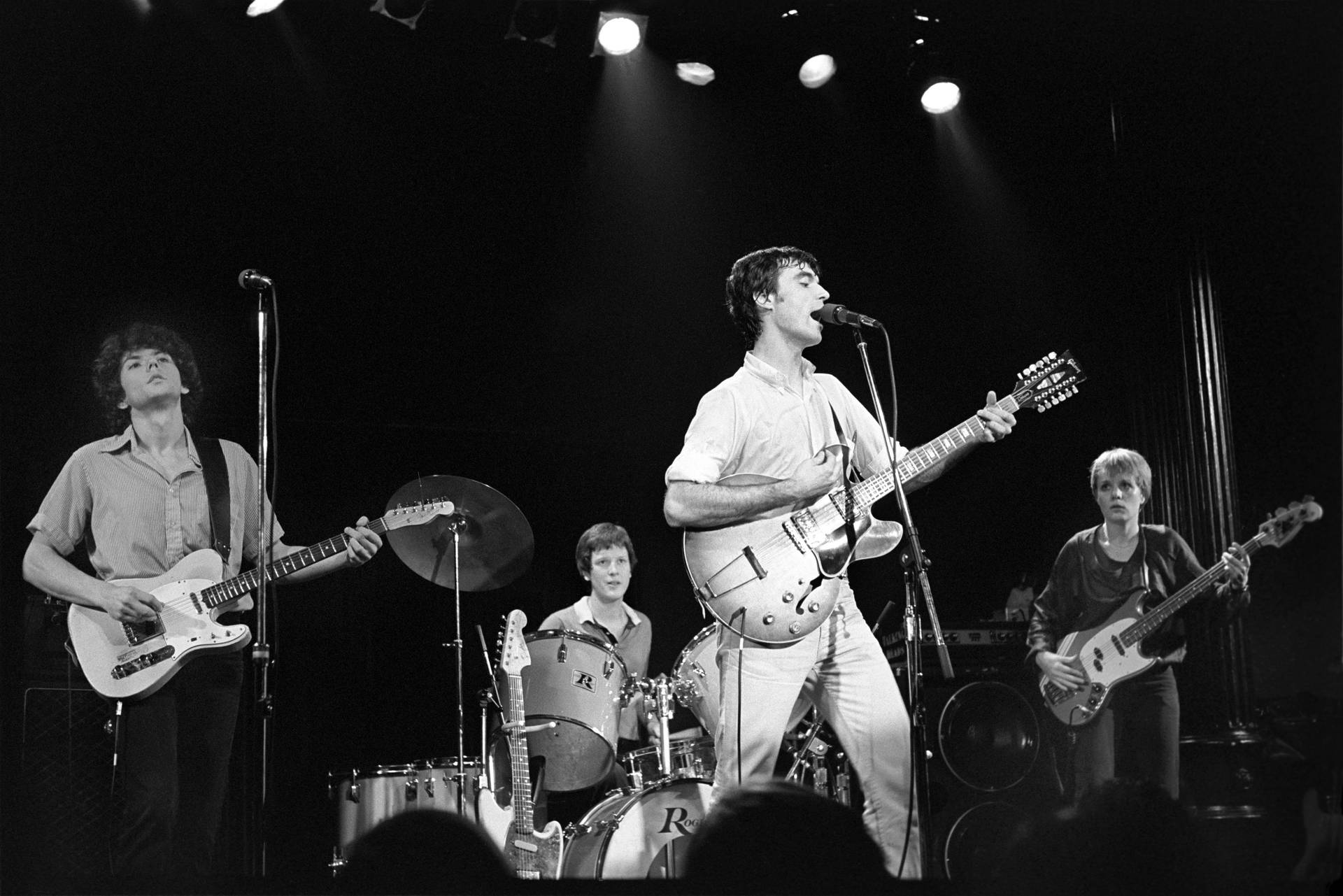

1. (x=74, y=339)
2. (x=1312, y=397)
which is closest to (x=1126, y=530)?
(x=1312, y=397)

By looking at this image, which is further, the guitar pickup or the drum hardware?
the drum hardware

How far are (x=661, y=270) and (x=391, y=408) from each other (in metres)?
1.49

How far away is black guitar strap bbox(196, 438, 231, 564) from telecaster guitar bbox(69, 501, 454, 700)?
0.26ft

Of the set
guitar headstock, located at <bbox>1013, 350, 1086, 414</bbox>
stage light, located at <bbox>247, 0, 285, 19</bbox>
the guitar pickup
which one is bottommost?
the guitar pickup

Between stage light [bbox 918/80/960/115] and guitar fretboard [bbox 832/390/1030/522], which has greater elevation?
stage light [bbox 918/80/960/115]

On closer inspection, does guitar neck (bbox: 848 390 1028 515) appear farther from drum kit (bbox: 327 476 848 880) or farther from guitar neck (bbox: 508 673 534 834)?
guitar neck (bbox: 508 673 534 834)

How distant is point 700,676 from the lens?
5402 millimetres

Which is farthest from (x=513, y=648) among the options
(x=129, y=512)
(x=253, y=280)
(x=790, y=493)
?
(x=253, y=280)

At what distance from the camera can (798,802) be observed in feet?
10.2

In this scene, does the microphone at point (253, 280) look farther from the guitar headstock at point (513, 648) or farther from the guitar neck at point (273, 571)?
the guitar headstock at point (513, 648)

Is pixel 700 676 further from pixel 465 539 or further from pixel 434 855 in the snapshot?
pixel 434 855

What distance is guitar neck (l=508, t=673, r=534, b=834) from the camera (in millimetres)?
5121

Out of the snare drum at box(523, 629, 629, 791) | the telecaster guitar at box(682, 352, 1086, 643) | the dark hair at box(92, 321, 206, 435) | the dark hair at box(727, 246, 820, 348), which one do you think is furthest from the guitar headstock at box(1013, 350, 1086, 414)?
the dark hair at box(92, 321, 206, 435)

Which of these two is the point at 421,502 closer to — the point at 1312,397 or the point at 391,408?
the point at 391,408
